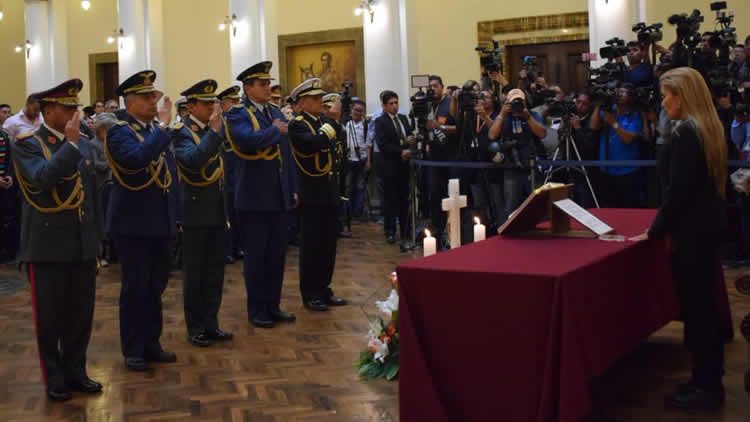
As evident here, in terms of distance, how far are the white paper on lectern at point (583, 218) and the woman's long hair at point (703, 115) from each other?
21.1 inches

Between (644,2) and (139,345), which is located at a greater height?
(644,2)

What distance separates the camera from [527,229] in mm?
3980

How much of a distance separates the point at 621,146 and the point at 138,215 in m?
4.19

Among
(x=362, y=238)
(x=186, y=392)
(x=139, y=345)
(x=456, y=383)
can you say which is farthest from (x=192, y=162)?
(x=362, y=238)

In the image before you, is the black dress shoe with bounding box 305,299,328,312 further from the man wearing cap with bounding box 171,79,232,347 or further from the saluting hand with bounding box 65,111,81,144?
the saluting hand with bounding box 65,111,81,144

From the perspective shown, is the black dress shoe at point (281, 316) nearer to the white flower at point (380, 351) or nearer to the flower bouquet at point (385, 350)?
the flower bouquet at point (385, 350)

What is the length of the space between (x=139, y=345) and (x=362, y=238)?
195 inches

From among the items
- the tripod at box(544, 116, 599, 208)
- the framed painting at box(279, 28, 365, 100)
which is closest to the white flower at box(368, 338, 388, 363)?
the tripod at box(544, 116, 599, 208)

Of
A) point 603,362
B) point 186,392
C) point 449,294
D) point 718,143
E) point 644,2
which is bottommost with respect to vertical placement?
point 186,392

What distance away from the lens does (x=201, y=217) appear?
4828 mm

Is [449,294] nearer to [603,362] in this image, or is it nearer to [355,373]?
[603,362]

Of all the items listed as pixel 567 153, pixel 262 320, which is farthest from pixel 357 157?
pixel 262 320

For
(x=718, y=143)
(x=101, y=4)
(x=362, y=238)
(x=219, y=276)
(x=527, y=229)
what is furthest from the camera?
→ (x=101, y=4)

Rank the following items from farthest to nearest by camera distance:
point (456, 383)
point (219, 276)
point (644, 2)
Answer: point (644, 2) < point (219, 276) < point (456, 383)
